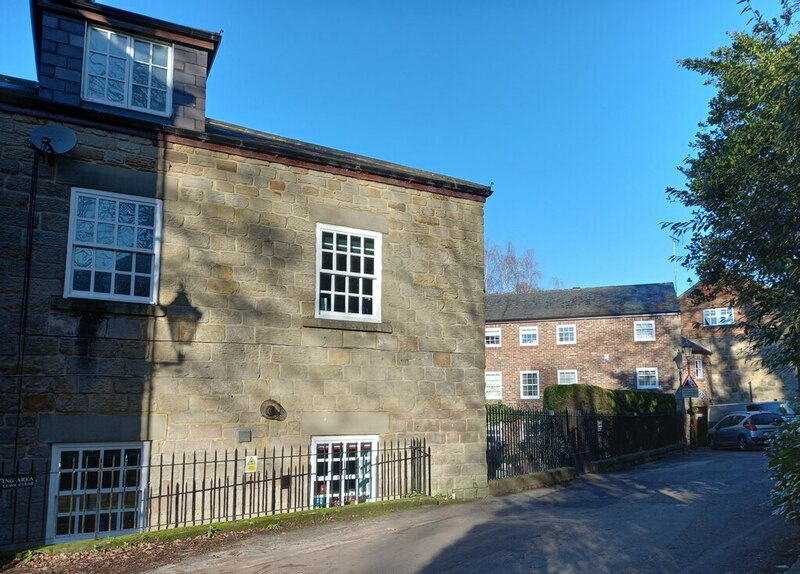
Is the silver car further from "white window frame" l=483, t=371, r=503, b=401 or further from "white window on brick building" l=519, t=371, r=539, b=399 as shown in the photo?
"white window frame" l=483, t=371, r=503, b=401

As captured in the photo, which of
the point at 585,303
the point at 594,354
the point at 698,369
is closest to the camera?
A: the point at 698,369

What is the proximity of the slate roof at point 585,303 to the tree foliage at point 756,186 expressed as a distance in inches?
721

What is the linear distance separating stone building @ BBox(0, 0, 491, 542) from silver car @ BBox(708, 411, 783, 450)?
17.5 meters

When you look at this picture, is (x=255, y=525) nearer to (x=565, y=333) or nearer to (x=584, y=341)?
(x=584, y=341)

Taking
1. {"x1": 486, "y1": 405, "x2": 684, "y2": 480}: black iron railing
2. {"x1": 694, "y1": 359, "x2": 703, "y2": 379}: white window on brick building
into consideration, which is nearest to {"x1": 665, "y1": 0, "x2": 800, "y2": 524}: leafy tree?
{"x1": 486, "y1": 405, "x2": 684, "y2": 480}: black iron railing

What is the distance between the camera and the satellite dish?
849 cm

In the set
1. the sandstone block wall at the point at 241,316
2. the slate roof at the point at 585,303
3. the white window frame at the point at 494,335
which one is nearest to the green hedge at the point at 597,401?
the sandstone block wall at the point at 241,316

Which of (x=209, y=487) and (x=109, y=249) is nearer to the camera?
(x=109, y=249)

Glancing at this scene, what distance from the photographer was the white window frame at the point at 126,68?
9453mm

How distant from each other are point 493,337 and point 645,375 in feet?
29.6

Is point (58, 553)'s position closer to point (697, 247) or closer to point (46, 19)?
point (46, 19)

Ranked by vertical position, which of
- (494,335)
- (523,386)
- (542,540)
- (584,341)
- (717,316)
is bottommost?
(542,540)

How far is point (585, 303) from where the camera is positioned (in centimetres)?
3825

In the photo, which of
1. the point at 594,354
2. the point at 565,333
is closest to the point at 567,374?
the point at 594,354
